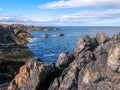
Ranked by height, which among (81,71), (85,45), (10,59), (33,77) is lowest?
(10,59)

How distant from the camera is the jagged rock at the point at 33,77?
27492 mm

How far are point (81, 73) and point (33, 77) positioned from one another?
16.6ft

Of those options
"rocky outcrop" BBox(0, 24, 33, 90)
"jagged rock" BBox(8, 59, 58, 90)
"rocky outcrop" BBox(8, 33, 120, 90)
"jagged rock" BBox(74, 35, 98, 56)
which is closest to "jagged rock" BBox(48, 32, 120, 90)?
"rocky outcrop" BBox(8, 33, 120, 90)

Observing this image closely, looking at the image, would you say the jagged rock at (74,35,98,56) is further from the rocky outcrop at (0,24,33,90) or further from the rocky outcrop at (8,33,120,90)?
the rocky outcrop at (0,24,33,90)

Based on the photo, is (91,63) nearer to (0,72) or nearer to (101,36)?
(101,36)

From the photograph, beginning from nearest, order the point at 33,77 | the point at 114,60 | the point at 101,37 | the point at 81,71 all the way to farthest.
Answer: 1. the point at 114,60
2. the point at 81,71
3. the point at 33,77
4. the point at 101,37

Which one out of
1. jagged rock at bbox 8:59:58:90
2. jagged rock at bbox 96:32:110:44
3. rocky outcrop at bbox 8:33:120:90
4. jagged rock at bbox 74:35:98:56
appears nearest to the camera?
rocky outcrop at bbox 8:33:120:90

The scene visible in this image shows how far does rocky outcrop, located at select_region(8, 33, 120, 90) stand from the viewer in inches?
920

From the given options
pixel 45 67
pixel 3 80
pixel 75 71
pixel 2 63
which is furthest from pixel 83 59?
pixel 2 63

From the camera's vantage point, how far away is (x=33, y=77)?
90.6 ft

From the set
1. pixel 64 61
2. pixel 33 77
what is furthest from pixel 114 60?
pixel 64 61

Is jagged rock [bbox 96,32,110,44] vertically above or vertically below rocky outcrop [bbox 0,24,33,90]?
above

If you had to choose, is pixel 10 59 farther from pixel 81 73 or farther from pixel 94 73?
pixel 94 73

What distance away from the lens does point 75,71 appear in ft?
85.3
